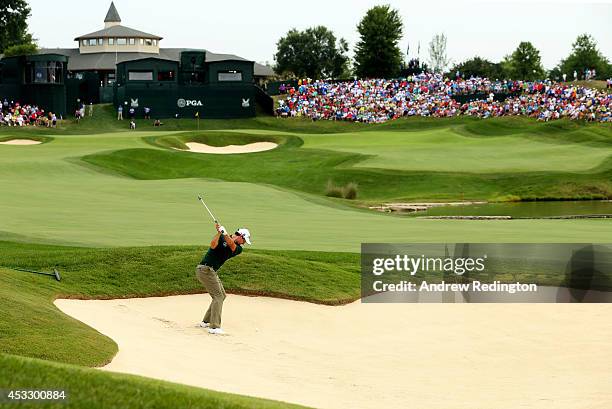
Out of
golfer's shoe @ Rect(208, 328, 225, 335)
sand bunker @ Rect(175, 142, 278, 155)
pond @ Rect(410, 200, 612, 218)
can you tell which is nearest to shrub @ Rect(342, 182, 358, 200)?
pond @ Rect(410, 200, 612, 218)

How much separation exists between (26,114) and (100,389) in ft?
247

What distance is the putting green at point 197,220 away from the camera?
3095cm

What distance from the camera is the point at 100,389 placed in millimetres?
11211

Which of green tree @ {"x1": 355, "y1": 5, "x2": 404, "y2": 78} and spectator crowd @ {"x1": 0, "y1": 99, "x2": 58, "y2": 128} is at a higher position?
green tree @ {"x1": 355, "y1": 5, "x2": 404, "y2": 78}

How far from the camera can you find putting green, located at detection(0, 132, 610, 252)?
1219 inches

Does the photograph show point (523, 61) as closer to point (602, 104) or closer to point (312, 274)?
point (602, 104)

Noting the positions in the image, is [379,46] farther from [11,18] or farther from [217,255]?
[217,255]

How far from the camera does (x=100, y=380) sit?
11.5 metres

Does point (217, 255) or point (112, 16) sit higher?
point (112, 16)

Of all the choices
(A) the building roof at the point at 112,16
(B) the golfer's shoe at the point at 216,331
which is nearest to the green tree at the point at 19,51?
(A) the building roof at the point at 112,16

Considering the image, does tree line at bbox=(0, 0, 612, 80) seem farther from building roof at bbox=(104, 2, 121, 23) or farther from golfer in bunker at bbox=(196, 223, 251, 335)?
golfer in bunker at bbox=(196, 223, 251, 335)

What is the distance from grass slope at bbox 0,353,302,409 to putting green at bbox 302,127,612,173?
52.5 m

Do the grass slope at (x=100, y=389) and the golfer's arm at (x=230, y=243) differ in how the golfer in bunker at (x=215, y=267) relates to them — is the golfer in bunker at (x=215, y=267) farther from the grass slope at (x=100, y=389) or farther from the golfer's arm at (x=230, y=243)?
the grass slope at (x=100, y=389)

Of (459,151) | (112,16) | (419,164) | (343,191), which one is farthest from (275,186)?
(112,16)
